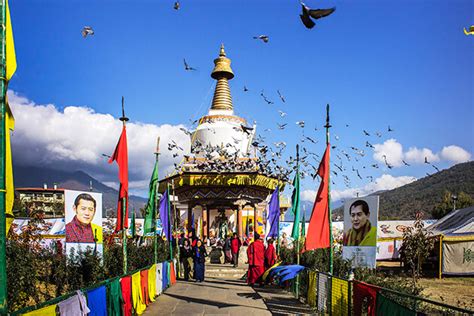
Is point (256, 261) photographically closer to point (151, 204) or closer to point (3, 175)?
point (151, 204)

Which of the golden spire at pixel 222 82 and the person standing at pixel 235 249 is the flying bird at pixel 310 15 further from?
the golden spire at pixel 222 82

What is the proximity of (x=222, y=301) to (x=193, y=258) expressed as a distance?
18.1 feet

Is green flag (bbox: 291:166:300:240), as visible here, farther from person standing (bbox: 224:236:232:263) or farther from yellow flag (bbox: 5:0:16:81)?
yellow flag (bbox: 5:0:16:81)

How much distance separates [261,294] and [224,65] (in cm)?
2705

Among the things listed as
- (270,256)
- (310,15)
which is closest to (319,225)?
(310,15)

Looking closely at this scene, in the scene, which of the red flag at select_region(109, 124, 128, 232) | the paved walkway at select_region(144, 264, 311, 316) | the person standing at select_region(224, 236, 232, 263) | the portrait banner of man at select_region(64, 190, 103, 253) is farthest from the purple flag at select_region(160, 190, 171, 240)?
the person standing at select_region(224, 236, 232, 263)

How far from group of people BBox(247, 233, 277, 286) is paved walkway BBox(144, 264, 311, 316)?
1.54 ft

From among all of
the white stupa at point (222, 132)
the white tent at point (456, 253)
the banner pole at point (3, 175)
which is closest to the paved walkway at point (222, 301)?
the banner pole at point (3, 175)

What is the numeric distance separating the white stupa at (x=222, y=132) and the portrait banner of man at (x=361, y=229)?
1821 cm

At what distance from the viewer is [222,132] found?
32125 millimetres

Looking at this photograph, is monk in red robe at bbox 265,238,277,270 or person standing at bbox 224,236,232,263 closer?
monk in red robe at bbox 265,238,277,270

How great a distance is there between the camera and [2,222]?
4.84 meters

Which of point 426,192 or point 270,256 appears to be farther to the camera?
point 426,192

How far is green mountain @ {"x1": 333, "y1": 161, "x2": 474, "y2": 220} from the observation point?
242 feet
